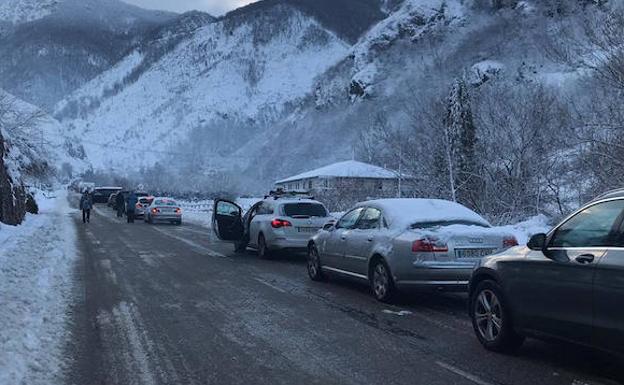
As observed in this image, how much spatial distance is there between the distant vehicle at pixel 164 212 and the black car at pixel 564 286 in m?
28.0

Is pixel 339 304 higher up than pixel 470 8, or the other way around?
pixel 470 8

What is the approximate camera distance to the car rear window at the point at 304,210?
16.0m

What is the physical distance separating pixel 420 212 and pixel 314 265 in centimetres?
302

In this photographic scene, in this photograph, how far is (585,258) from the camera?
5633 millimetres

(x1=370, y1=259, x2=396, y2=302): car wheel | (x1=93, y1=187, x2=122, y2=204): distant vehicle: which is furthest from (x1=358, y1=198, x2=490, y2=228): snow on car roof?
(x1=93, y1=187, x2=122, y2=204): distant vehicle

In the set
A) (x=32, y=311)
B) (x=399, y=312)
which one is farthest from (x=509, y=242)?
(x=32, y=311)

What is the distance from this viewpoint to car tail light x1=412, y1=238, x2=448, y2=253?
355 inches

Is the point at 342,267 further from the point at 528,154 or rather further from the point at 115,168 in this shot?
the point at 115,168

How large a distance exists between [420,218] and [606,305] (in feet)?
14.3

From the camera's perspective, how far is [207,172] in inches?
6412

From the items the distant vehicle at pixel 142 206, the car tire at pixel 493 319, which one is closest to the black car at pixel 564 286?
the car tire at pixel 493 319

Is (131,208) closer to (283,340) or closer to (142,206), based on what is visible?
(142,206)

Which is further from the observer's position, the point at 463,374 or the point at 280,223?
the point at 280,223

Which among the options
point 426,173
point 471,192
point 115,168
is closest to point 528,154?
point 471,192
